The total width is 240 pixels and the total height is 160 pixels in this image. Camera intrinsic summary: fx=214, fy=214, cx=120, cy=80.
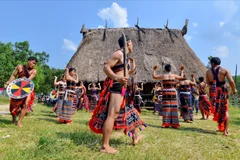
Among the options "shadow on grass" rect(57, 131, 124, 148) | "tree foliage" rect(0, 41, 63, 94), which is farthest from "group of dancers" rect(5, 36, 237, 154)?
"tree foliage" rect(0, 41, 63, 94)

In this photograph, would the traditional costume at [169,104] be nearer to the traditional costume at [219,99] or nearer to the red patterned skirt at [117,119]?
the traditional costume at [219,99]

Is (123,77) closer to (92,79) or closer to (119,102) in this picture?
(119,102)

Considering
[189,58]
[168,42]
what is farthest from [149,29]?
[189,58]

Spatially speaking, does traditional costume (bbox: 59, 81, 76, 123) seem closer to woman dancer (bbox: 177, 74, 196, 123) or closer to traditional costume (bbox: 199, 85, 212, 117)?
woman dancer (bbox: 177, 74, 196, 123)

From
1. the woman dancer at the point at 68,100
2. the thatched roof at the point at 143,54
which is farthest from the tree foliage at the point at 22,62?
the woman dancer at the point at 68,100

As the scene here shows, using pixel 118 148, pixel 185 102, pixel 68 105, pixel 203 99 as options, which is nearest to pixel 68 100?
pixel 68 105

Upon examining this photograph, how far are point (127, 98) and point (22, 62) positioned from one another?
137 ft

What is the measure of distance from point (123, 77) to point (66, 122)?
4173mm

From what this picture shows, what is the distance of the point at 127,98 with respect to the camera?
3988 millimetres

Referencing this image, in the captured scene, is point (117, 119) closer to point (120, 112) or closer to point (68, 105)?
point (120, 112)

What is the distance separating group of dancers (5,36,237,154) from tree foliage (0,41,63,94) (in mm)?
26084

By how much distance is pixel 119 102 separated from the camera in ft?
11.6

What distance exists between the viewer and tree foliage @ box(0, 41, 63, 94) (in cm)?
3089

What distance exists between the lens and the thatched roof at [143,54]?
57.0ft
